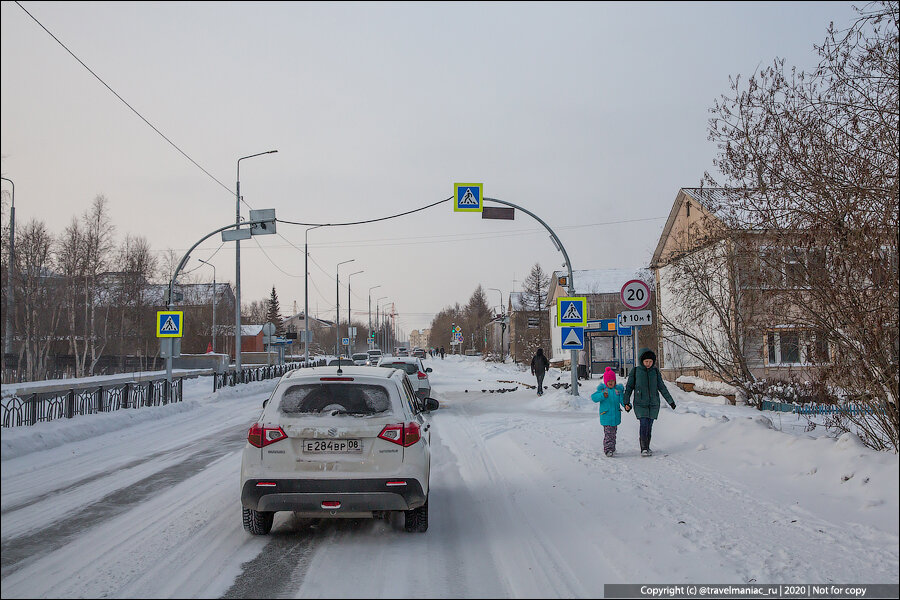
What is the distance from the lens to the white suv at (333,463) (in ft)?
19.7

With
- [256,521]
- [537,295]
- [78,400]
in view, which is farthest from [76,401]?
[537,295]

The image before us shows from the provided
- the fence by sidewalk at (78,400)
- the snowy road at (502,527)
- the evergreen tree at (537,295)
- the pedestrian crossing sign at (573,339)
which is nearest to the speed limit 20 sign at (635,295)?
the snowy road at (502,527)

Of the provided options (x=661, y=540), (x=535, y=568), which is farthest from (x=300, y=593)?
(x=661, y=540)

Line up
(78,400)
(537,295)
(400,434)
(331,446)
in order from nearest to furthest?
(331,446)
(400,434)
(78,400)
(537,295)

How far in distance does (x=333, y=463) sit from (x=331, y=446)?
150 millimetres

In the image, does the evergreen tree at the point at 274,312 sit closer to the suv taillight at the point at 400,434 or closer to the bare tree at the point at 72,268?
the bare tree at the point at 72,268

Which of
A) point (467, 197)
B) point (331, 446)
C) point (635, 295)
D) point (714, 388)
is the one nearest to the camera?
point (331, 446)

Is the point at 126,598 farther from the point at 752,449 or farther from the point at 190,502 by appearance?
the point at 752,449

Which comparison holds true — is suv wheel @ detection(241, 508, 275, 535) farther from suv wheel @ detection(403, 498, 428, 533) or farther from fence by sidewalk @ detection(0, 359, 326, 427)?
fence by sidewalk @ detection(0, 359, 326, 427)

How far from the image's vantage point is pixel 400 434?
6.23 meters

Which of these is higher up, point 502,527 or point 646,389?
point 646,389

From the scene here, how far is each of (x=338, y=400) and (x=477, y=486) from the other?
295 cm

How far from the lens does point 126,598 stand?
4.58 meters

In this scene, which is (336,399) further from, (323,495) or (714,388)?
(714,388)
